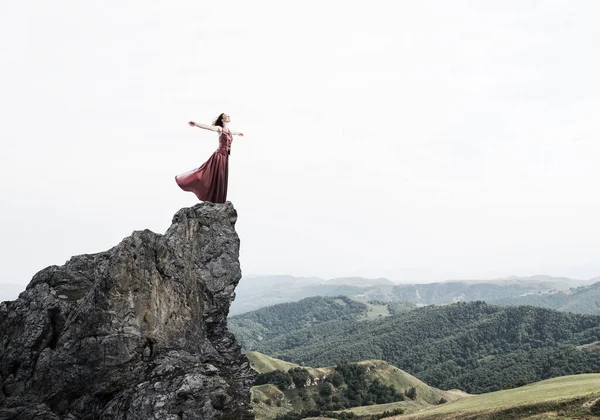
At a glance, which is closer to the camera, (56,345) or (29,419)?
(29,419)

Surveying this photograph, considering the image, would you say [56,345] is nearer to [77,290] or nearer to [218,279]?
[77,290]

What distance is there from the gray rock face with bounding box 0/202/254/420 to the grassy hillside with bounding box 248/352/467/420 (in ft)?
330

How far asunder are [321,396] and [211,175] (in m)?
143

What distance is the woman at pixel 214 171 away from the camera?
955 inches

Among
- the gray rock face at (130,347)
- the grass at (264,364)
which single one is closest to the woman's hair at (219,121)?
the gray rock face at (130,347)

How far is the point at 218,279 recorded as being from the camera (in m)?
24.7

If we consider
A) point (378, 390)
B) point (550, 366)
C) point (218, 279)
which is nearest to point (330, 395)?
point (378, 390)

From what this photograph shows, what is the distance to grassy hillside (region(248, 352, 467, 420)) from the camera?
12368 cm

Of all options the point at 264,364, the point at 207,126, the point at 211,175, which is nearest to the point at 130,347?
the point at 211,175

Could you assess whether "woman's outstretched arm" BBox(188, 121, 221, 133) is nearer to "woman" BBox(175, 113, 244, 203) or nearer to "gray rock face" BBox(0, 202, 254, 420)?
"woman" BBox(175, 113, 244, 203)

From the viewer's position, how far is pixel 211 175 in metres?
24.7

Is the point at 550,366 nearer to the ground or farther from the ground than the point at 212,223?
nearer to the ground

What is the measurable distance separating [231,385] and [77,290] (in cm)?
1073

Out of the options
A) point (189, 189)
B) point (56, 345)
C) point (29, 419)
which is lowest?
point (29, 419)
